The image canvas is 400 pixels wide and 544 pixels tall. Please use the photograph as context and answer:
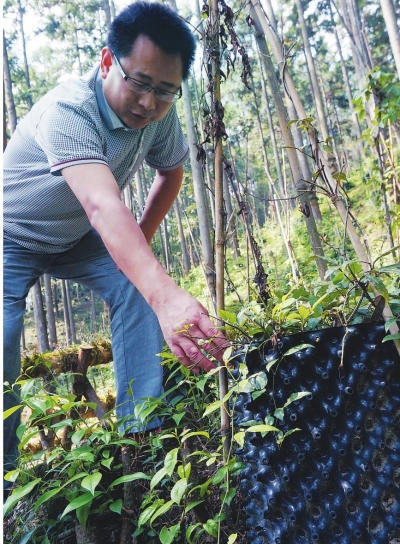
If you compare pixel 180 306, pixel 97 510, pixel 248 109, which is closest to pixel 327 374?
pixel 180 306

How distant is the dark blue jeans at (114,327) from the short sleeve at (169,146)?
47 cm

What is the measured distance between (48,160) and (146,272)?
619 millimetres

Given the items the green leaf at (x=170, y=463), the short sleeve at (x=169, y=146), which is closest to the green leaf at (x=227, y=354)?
the green leaf at (x=170, y=463)

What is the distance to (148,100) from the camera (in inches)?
52.3

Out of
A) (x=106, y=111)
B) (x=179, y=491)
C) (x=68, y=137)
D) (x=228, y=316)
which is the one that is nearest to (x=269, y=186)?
(x=106, y=111)

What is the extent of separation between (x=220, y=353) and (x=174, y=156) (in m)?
1.11

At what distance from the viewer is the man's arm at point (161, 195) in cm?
189

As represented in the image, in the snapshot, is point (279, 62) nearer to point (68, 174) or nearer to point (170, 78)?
point (170, 78)

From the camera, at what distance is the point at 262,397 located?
0.90 meters

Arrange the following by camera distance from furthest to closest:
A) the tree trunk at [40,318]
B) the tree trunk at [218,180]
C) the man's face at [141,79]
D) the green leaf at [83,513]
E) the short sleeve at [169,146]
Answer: the tree trunk at [40,318], the short sleeve at [169,146], the man's face at [141,79], the tree trunk at [218,180], the green leaf at [83,513]

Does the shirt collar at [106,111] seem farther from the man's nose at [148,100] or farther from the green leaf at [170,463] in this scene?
the green leaf at [170,463]

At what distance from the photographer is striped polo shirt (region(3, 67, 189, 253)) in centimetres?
130

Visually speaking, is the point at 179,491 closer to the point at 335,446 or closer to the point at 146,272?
the point at 335,446

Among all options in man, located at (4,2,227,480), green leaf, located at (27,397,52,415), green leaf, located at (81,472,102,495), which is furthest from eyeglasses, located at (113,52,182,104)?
green leaf, located at (81,472,102,495)
